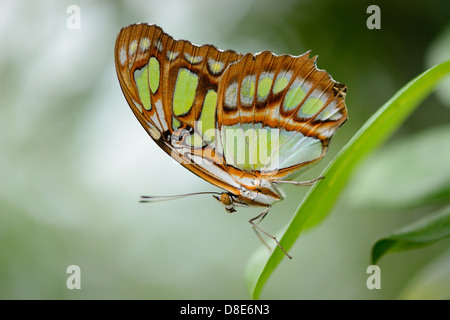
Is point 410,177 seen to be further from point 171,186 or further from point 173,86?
point 171,186

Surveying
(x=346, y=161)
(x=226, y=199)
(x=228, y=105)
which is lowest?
(x=346, y=161)

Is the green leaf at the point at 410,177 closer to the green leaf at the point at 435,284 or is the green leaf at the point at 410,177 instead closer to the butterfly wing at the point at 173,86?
the green leaf at the point at 435,284

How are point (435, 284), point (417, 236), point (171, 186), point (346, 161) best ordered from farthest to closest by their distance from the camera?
point (171, 186), point (435, 284), point (417, 236), point (346, 161)

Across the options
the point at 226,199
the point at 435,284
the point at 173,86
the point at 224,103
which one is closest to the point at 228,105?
the point at 224,103

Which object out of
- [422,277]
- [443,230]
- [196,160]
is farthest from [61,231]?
[443,230]

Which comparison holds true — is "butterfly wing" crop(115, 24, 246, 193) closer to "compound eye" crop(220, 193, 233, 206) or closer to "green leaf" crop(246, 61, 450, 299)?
"compound eye" crop(220, 193, 233, 206)
